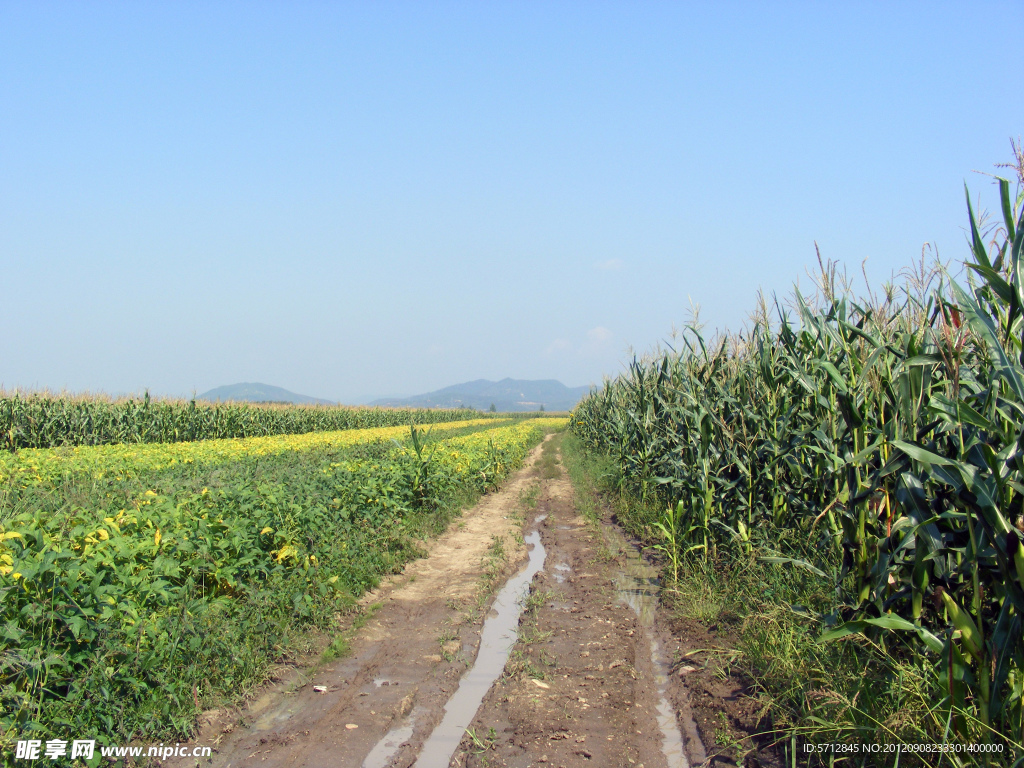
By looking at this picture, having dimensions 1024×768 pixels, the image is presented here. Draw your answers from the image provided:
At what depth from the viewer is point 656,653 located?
5.18 metres

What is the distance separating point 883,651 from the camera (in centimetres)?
352

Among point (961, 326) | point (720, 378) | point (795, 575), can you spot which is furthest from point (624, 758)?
point (720, 378)

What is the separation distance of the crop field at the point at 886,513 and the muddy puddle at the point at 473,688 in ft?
6.27

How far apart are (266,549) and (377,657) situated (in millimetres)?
1494

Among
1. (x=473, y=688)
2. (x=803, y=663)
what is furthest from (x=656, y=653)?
(x=473, y=688)

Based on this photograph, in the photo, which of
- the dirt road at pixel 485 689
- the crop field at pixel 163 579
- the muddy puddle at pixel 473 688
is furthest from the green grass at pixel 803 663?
the crop field at pixel 163 579

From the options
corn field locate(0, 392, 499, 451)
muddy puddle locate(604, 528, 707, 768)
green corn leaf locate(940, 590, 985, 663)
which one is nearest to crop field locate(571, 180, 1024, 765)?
green corn leaf locate(940, 590, 985, 663)

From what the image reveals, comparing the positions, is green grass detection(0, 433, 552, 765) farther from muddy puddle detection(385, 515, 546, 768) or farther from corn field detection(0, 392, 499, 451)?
corn field detection(0, 392, 499, 451)

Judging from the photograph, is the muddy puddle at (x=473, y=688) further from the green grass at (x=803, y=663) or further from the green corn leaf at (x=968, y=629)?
the green corn leaf at (x=968, y=629)

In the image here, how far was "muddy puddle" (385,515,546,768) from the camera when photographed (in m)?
3.60

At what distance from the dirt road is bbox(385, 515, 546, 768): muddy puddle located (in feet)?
0.04

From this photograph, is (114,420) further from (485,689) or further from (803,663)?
(803,663)

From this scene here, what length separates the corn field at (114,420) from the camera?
1694 cm

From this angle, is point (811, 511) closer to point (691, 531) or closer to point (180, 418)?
point (691, 531)
